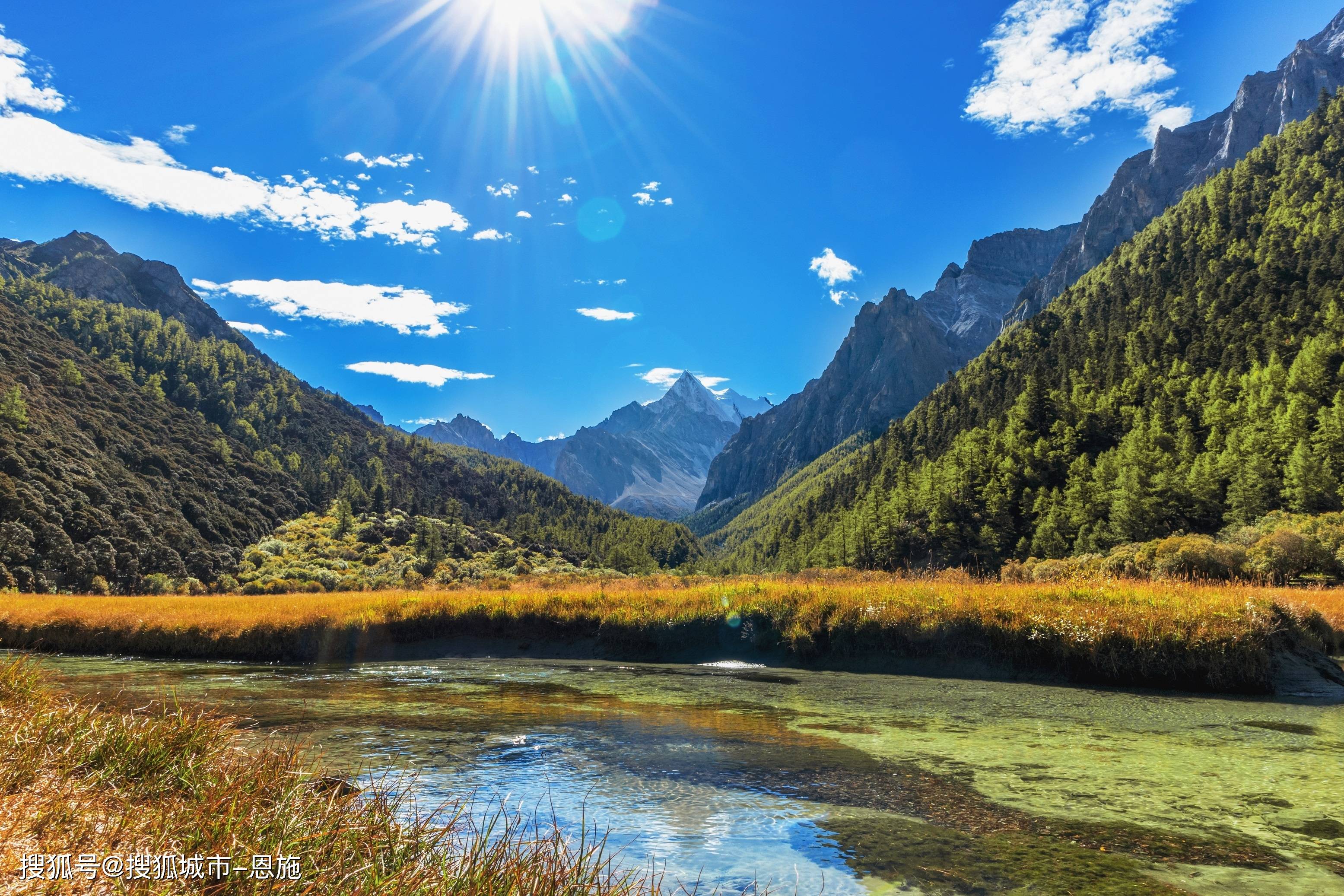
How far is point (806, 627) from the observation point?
2722 centimetres

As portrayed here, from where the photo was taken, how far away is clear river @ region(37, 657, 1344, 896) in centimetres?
762

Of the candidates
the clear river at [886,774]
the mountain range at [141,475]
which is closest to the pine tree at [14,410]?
the mountain range at [141,475]

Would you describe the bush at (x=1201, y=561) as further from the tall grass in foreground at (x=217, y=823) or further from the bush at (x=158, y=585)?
the bush at (x=158, y=585)

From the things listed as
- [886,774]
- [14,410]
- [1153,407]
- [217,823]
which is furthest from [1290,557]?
[14,410]

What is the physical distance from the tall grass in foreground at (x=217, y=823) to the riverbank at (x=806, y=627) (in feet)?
65.0

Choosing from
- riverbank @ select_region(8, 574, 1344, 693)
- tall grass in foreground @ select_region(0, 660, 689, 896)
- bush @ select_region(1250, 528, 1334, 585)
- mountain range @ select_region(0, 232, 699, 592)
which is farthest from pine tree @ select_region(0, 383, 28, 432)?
bush @ select_region(1250, 528, 1334, 585)

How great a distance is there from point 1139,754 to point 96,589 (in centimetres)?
10654

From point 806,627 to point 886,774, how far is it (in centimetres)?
1617

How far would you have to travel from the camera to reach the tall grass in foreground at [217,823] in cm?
397

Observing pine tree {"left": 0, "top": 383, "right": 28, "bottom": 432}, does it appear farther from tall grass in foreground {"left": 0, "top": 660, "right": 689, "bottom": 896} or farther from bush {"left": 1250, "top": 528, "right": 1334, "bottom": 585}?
bush {"left": 1250, "top": 528, "right": 1334, "bottom": 585}

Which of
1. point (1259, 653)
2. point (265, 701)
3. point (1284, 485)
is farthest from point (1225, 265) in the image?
point (265, 701)

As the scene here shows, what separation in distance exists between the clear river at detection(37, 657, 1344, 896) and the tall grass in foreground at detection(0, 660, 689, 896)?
211 centimetres

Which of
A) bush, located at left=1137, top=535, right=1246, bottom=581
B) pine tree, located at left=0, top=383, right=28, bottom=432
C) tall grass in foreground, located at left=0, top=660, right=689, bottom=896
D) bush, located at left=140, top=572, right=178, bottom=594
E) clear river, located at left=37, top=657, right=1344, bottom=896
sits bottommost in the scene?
bush, located at left=140, top=572, right=178, bottom=594

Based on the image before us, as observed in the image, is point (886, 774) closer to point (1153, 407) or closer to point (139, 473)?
point (1153, 407)
